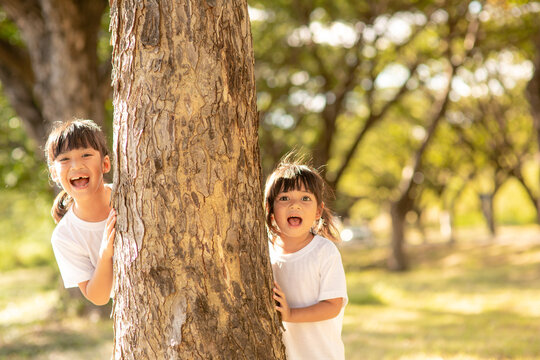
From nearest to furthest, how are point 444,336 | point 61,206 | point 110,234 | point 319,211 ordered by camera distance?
point 110,234 < point 319,211 < point 61,206 < point 444,336

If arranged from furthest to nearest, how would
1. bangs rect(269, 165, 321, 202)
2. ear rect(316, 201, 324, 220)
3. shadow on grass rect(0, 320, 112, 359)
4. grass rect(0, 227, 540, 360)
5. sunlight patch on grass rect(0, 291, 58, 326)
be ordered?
sunlight patch on grass rect(0, 291, 58, 326), shadow on grass rect(0, 320, 112, 359), grass rect(0, 227, 540, 360), ear rect(316, 201, 324, 220), bangs rect(269, 165, 321, 202)

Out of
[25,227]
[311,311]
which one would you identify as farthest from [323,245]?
[25,227]

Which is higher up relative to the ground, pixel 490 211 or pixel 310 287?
pixel 310 287

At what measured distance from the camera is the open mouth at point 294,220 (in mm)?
2846

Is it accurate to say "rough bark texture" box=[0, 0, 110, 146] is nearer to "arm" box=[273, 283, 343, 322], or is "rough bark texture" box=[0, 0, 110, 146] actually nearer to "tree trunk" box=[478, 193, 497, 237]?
"arm" box=[273, 283, 343, 322]

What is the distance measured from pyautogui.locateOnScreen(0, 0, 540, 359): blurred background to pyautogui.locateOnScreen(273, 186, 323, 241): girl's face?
1.41 m

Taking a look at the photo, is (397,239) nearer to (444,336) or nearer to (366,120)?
(366,120)

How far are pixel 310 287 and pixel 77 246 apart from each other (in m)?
1.17

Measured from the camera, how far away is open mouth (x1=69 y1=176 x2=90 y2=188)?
280 centimetres

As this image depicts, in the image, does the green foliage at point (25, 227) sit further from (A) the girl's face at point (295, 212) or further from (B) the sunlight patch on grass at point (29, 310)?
(A) the girl's face at point (295, 212)

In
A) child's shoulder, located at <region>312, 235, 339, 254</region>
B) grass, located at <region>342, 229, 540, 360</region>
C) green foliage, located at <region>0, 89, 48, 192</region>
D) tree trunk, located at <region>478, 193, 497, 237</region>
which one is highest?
green foliage, located at <region>0, 89, 48, 192</region>

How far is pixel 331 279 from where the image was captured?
2.78m

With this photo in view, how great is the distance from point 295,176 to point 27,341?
7297 millimetres

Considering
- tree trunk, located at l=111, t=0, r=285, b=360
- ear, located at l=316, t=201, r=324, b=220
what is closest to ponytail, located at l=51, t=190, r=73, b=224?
tree trunk, located at l=111, t=0, r=285, b=360
